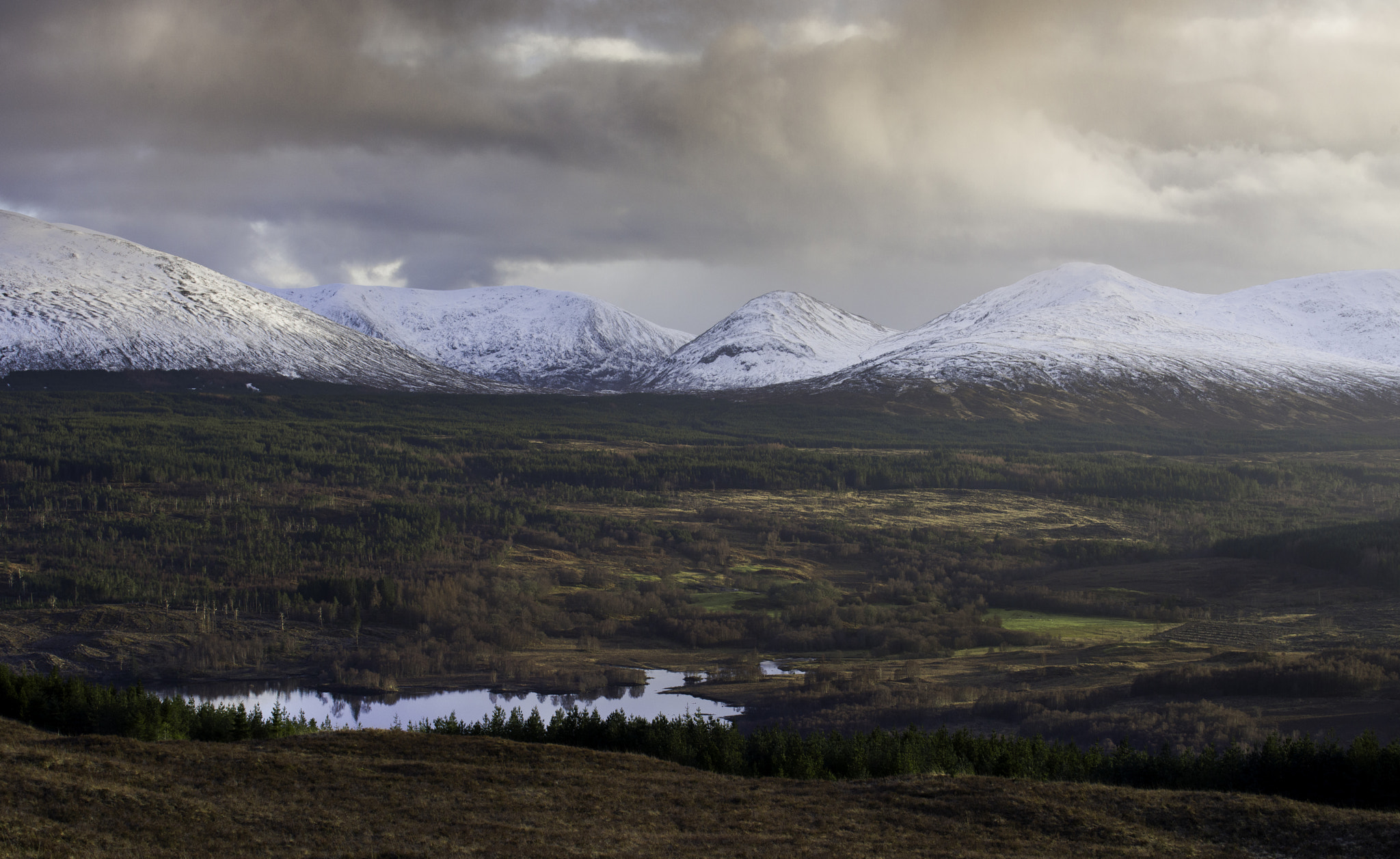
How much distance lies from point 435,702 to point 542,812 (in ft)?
232

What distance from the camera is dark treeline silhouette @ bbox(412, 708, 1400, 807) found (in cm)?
5972

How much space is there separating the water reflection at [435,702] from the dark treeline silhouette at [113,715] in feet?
113

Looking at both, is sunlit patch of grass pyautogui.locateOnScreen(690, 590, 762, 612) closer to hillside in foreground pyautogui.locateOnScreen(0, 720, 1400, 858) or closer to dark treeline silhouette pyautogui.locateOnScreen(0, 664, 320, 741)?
dark treeline silhouette pyautogui.locateOnScreen(0, 664, 320, 741)

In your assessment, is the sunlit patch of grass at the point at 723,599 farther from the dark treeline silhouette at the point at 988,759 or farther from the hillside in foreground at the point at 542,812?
the hillside in foreground at the point at 542,812

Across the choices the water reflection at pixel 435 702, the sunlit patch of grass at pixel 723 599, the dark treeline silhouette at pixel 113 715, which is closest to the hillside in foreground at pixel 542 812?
the dark treeline silhouette at pixel 113 715

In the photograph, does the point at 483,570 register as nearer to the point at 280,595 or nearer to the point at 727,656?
the point at 280,595

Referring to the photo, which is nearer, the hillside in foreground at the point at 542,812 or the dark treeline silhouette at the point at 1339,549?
the hillside in foreground at the point at 542,812

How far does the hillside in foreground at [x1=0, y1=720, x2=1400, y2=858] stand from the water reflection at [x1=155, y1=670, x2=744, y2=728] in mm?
52175

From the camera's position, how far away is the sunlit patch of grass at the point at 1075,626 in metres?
134

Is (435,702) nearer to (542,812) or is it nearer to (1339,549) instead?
(542,812)

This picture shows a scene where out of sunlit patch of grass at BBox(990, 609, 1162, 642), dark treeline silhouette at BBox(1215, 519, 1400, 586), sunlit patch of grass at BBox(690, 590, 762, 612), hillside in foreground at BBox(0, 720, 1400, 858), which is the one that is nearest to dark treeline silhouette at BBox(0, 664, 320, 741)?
hillside in foreground at BBox(0, 720, 1400, 858)

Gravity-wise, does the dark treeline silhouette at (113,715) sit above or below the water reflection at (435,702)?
above

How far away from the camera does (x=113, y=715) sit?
2532 inches

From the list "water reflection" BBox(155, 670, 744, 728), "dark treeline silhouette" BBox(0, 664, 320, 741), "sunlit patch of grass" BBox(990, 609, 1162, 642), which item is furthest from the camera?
"sunlit patch of grass" BBox(990, 609, 1162, 642)
